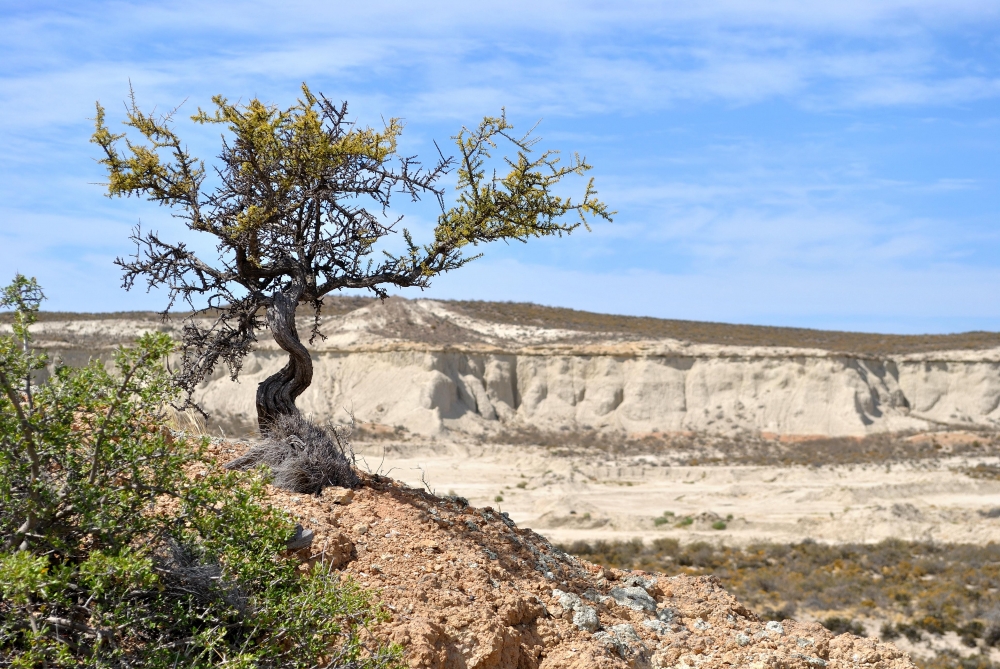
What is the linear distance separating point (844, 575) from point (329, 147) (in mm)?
16957

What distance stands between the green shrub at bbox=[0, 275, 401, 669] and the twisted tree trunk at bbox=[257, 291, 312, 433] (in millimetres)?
3479

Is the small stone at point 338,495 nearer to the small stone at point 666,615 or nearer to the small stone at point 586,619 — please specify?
the small stone at point 586,619

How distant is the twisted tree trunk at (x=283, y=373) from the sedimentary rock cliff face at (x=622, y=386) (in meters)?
34.9

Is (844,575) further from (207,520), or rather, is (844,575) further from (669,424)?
(669,424)

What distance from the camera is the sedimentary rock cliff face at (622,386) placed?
157 ft

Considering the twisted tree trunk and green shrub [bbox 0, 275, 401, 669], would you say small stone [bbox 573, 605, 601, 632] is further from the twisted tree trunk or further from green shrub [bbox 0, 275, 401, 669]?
the twisted tree trunk

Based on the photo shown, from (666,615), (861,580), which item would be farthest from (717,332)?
(666,615)

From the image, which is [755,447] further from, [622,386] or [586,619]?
[586,619]

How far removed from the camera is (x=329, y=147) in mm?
9711

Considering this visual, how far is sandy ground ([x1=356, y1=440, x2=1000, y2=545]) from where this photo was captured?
2642 cm

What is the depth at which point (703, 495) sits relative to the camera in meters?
32.8

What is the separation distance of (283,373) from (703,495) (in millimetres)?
25535

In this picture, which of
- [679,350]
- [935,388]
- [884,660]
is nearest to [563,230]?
[884,660]

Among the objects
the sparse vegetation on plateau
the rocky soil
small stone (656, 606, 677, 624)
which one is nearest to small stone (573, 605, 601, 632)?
the rocky soil
